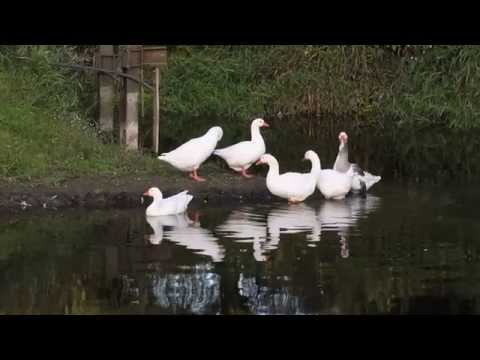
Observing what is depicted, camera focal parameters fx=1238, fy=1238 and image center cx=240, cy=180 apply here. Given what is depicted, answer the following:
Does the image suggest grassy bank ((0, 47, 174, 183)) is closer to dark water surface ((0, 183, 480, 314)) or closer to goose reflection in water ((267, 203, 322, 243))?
dark water surface ((0, 183, 480, 314))

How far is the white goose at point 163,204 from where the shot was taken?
1555 cm

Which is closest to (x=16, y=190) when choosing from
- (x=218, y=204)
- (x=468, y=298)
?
(x=218, y=204)

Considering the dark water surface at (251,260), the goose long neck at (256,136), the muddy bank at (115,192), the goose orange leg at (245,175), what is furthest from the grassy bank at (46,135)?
the dark water surface at (251,260)

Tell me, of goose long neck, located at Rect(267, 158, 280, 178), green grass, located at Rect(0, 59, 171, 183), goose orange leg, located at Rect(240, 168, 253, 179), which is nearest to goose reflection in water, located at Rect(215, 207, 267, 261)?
goose long neck, located at Rect(267, 158, 280, 178)

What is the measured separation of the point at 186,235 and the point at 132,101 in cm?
520

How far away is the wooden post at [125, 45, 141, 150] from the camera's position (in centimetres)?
1912

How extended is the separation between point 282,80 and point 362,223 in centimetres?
1311

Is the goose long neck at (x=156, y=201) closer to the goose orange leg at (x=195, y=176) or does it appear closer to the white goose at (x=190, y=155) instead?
the white goose at (x=190, y=155)

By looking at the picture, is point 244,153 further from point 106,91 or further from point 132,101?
point 106,91

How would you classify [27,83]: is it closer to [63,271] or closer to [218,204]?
[218,204]

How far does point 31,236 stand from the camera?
1438cm

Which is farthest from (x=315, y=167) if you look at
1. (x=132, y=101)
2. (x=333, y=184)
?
(x=132, y=101)

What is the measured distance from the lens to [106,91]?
19406 mm

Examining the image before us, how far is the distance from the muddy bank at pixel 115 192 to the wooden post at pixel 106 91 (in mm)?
2628
